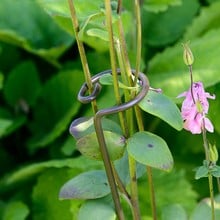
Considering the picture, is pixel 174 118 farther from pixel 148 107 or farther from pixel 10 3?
pixel 10 3

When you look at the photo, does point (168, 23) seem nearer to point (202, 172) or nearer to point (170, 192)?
point (170, 192)

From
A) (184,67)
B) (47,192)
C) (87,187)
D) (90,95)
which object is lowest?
(47,192)

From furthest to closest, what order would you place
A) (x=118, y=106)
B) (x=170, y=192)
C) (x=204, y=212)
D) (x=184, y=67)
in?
(x=184, y=67) → (x=170, y=192) → (x=204, y=212) → (x=118, y=106)

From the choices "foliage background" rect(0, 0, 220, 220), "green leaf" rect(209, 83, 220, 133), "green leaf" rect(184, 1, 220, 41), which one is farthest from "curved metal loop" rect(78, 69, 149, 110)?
"green leaf" rect(184, 1, 220, 41)

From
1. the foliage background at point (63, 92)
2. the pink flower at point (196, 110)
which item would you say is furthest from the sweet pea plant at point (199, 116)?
the foliage background at point (63, 92)

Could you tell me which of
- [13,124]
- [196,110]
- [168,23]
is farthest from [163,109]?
[168,23]

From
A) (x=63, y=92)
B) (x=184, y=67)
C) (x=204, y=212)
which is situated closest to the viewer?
(x=204, y=212)

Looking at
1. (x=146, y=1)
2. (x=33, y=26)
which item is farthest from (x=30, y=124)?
(x=146, y=1)
